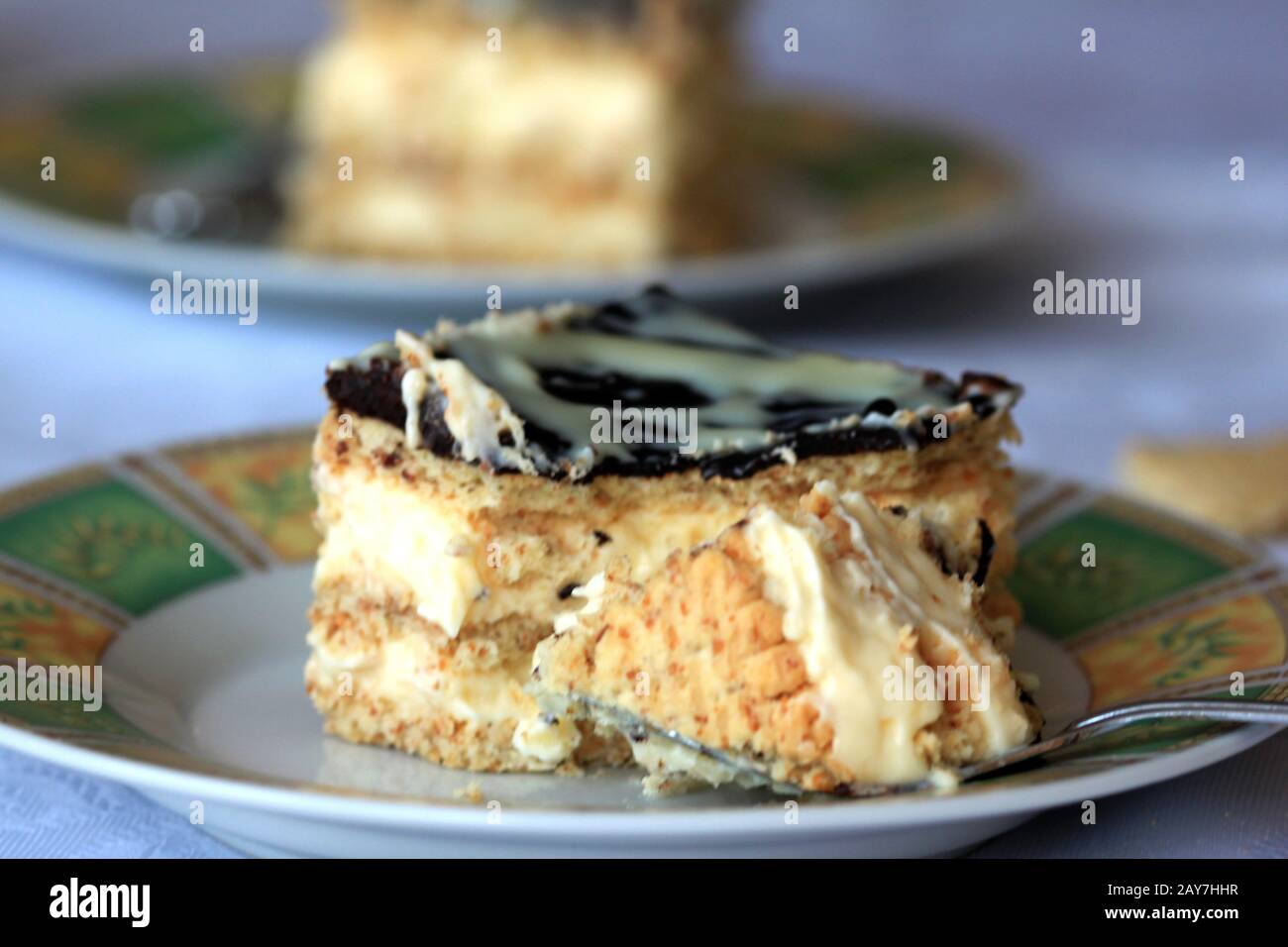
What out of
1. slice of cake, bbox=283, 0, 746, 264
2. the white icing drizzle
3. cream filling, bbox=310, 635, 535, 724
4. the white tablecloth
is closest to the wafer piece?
the white tablecloth

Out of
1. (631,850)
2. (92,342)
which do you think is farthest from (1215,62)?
(631,850)

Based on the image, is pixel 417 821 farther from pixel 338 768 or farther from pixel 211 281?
pixel 211 281

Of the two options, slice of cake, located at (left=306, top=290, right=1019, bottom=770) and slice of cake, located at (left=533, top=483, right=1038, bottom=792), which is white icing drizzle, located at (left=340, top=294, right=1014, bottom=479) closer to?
slice of cake, located at (left=306, top=290, right=1019, bottom=770)

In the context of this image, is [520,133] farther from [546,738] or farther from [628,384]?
[546,738]

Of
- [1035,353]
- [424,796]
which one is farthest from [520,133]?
[424,796]

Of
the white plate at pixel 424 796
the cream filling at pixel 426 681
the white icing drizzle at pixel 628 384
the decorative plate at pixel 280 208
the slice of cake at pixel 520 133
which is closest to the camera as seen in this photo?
the white plate at pixel 424 796

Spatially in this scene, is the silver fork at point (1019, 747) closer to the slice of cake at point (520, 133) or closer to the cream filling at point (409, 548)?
the cream filling at point (409, 548)

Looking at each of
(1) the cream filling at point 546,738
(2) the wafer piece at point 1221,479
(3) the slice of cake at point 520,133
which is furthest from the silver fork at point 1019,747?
(3) the slice of cake at point 520,133
